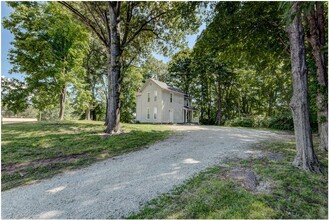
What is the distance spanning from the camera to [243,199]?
10.2 ft

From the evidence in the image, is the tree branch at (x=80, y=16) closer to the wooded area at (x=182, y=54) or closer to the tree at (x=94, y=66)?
the wooded area at (x=182, y=54)

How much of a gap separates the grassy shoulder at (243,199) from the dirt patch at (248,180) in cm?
8

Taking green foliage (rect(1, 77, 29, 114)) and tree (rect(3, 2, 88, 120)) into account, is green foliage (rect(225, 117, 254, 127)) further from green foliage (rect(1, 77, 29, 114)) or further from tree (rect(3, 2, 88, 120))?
green foliage (rect(1, 77, 29, 114))

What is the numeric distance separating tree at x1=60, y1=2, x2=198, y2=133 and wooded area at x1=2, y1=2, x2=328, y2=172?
0.05 meters

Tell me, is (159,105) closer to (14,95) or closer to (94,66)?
(94,66)

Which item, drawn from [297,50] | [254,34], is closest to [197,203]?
[297,50]

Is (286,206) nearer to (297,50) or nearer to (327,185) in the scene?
(327,185)

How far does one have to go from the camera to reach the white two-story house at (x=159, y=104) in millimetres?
22594

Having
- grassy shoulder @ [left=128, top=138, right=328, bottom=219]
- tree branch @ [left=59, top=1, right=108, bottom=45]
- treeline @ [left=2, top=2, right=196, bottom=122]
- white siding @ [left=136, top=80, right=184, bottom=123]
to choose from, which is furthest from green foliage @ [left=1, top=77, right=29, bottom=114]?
grassy shoulder @ [left=128, top=138, right=328, bottom=219]

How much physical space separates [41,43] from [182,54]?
12.1 metres

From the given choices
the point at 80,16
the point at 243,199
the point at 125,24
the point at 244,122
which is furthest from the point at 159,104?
the point at 243,199

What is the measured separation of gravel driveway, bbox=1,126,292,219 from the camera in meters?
3.02

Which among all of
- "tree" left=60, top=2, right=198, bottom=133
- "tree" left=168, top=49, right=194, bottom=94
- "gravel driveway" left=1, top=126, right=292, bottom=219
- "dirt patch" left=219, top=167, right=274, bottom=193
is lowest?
"gravel driveway" left=1, top=126, right=292, bottom=219

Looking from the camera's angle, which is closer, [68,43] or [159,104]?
[68,43]
